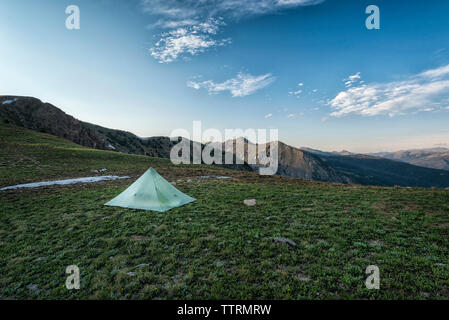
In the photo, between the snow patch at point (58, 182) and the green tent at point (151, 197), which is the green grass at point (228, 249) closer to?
the green tent at point (151, 197)

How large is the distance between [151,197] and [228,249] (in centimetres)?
856

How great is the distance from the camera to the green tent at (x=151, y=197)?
A: 1374cm

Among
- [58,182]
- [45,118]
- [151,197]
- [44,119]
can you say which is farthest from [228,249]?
[45,118]

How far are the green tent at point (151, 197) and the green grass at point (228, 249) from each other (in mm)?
759

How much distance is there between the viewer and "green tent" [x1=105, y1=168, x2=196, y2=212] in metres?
13.7

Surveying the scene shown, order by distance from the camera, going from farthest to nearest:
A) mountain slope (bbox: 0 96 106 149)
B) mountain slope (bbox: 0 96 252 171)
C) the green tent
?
mountain slope (bbox: 0 96 106 149) < mountain slope (bbox: 0 96 252 171) < the green tent

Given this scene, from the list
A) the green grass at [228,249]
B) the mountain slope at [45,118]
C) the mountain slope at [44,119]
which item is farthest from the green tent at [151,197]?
the mountain slope at [45,118]

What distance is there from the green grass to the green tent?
759 mm

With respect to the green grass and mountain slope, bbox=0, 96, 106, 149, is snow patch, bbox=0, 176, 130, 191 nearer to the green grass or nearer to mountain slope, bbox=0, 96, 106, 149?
the green grass

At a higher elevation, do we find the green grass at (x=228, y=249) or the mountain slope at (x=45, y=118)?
the mountain slope at (x=45, y=118)

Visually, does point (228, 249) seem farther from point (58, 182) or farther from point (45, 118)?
point (45, 118)

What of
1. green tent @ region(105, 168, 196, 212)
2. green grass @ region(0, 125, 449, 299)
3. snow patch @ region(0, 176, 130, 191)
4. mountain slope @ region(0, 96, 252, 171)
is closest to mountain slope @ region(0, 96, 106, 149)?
mountain slope @ region(0, 96, 252, 171)
